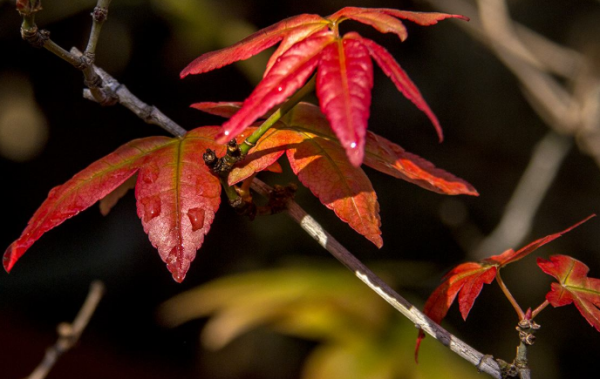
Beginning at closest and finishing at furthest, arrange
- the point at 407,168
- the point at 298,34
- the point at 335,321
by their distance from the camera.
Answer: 1. the point at 298,34
2. the point at 407,168
3. the point at 335,321

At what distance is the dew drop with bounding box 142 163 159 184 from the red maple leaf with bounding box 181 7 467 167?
150mm

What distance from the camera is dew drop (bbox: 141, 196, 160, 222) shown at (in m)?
0.55

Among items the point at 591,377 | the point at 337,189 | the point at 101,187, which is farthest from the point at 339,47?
the point at 591,377

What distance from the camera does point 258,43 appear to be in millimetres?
536

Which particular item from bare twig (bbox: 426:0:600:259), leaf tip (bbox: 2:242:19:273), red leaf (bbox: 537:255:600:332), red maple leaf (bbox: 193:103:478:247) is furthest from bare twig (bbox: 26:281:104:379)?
bare twig (bbox: 426:0:600:259)

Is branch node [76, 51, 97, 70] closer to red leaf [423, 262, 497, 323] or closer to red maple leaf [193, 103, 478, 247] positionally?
red maple leaf [193, 103, 478, 247]

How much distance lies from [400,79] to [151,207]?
272 mm

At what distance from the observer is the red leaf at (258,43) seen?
0.53 m

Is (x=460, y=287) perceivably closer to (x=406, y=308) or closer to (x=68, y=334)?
(x=406, y=308)

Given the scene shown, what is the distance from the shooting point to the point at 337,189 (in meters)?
0.57

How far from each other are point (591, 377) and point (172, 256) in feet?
7.26

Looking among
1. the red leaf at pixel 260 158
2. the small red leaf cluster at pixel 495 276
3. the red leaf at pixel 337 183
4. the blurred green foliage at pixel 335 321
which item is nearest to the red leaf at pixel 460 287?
the small red leaf cluster at pixel 495 276

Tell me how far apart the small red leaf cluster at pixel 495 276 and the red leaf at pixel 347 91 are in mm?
285

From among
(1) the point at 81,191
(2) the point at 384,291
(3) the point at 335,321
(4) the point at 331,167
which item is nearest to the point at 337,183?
(4) the point at 331,167
